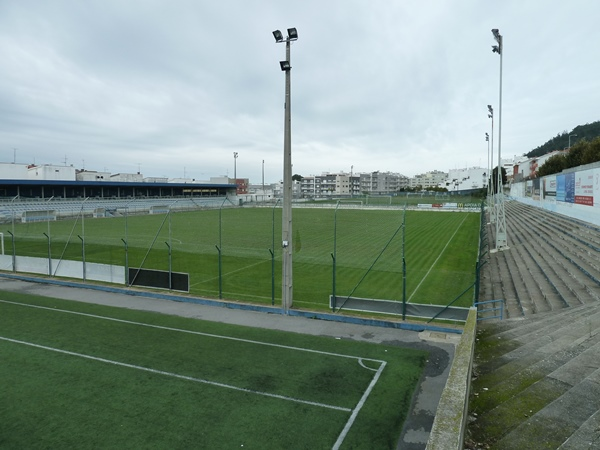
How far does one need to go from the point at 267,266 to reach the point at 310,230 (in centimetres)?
1605

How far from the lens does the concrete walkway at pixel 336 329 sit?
24.9 feet

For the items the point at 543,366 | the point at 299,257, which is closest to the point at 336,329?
the point at 543,366

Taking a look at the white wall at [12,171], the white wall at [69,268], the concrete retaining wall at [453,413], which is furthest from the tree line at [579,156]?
the white wall at [12,171]

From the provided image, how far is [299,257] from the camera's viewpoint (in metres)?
25.0

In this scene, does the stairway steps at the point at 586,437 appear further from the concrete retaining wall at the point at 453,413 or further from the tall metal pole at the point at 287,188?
the tall metal pole at the point at 287,188

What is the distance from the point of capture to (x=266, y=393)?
27.5 ft

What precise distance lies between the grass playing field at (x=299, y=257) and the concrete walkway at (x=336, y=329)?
167cm

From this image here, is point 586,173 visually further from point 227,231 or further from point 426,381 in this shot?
point 227,231

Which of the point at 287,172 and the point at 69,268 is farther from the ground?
the point at 287,172

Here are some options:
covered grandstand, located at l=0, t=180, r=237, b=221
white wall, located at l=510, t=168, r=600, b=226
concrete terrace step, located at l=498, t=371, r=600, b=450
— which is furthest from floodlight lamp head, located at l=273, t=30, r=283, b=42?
covered grandstand, located at l=0, t=180, r=237, b=221

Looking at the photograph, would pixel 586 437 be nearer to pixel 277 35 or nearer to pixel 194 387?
pixel 194 387

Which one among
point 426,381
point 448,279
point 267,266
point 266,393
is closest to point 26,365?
point 266,393

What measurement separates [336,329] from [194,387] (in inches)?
200

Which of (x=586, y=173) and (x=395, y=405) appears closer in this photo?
(x=395, y=405)
